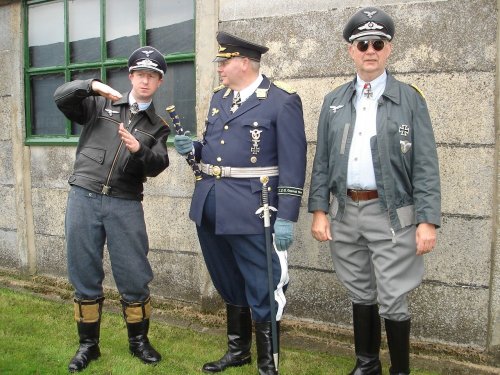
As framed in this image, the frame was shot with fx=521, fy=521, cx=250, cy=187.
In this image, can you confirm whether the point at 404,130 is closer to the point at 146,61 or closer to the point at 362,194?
the point at 362,194

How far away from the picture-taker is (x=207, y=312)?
188 inches

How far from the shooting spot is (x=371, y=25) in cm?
299

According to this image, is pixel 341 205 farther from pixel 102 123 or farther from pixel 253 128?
pixel 102 123

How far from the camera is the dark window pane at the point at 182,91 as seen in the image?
4.91 m

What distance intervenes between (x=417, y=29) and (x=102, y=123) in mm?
2361

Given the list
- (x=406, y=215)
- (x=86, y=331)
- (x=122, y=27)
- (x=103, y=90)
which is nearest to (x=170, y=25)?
(x=122, y=27)

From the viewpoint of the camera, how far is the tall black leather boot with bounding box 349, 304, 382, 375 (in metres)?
3.32

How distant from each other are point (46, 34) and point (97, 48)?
785 mm

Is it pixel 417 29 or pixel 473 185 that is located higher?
pixel 417 29

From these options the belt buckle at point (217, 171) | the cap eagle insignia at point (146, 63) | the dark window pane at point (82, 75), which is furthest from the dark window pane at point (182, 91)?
the belt buckle at point (217, 171)

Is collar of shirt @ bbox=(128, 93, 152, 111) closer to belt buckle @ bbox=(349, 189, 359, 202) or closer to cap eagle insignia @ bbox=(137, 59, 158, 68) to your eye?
cap eagle insignia @ bbox=(137, 59, 158, 68)

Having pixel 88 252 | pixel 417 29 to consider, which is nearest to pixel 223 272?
pixel 88 252

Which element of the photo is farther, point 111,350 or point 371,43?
point 111,350

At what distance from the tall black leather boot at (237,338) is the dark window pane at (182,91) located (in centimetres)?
193
